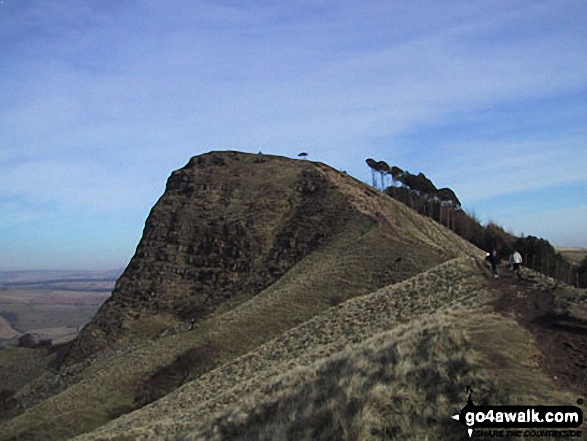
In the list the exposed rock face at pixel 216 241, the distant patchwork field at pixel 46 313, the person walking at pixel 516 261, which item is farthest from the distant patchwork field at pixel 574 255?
the distant patchwork field at pixel 46 313

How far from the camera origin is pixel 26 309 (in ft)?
499

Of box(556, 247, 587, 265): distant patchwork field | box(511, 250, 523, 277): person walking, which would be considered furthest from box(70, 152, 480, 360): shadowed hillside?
box(556, 247, 587, 265): distant patchwork field

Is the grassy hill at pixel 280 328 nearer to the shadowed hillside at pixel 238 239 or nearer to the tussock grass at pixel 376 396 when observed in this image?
the tussock grass at pixel 376 396

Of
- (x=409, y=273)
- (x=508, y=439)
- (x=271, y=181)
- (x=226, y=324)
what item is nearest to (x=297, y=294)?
(x=226, y=324)

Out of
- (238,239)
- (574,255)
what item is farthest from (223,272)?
(574,255)

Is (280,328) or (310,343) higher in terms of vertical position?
(310,343)

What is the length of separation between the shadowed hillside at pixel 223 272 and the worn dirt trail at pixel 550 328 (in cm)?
1699

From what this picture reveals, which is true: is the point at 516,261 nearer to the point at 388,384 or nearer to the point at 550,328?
the point at 550,328

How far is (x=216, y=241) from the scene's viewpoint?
177 ft

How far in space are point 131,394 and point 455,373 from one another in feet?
78.6

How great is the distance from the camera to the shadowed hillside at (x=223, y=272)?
1231 inches

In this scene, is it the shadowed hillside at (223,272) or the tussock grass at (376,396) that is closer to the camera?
the tussock grass at (376,396)

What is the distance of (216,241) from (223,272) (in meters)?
4.17

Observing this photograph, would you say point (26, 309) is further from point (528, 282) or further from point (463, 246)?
point (528, 282)
